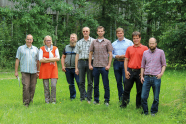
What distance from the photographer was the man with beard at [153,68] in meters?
6.31

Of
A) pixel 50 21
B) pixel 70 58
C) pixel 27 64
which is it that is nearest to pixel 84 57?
pixel 70 58

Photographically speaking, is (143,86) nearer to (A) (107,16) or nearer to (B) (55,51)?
(B) (55,51)

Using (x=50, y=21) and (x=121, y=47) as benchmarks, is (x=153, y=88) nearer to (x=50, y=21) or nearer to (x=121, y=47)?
(x=121, y=47)

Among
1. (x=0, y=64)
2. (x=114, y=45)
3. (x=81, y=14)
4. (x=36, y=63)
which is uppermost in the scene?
(x=81, y=14)

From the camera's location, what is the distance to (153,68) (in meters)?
6.33

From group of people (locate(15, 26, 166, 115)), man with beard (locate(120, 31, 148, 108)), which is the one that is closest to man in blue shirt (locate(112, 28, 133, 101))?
group of people (locate(15, 26, 166, 115))

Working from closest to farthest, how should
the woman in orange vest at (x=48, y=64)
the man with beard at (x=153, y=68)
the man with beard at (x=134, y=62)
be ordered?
the man with beard at (x=153, y=68)
the man with beard at (x=134, y=62)
the woman in orange vest at (x=48, y=64)

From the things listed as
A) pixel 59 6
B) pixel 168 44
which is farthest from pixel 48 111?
pixel 168 44

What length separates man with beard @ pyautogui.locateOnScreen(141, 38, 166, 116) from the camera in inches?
249

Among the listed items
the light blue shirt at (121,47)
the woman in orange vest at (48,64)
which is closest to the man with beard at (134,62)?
the light blue shirt at (121,47)

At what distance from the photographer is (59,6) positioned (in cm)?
2077

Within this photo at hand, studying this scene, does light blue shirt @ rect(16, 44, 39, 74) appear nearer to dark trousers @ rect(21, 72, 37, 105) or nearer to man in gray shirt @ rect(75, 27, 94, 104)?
dark trousers @ rect(21, 72, 37, 105)

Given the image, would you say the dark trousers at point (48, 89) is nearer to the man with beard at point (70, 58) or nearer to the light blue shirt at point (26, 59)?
the light blue shirt at point (26, 59)

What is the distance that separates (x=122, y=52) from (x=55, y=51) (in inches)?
80.5
